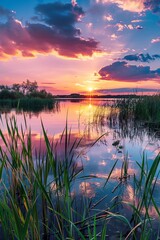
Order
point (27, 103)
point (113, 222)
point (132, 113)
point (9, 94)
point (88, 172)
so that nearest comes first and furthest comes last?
1. point (113, 222)
2. point (88, 172)
3. point (132, 113)
4. point (27, 103)
5. point (9, 94)

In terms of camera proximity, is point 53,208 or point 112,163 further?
point 112,163

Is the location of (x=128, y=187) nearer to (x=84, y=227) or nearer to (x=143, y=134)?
(x=84, y=227)

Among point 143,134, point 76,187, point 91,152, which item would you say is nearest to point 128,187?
point 76,187

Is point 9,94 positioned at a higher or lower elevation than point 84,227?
higher

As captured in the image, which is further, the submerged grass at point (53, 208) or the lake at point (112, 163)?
the lake at point (112, 163)

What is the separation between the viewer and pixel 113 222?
2.66m

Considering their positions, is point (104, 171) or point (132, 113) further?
point (132, 113)

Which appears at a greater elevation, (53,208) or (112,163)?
(53,208)

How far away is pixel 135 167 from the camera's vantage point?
482 centimetres

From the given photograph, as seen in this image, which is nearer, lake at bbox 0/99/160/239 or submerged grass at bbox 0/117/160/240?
submerged grass at bbox 0/117/160/240

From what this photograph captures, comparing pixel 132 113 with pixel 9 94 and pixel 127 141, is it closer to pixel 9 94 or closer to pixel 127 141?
pixel 127 141

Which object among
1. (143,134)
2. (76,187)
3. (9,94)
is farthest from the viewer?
(9,94)

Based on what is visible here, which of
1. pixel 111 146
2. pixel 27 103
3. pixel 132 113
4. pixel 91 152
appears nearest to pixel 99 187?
pixel 91 152

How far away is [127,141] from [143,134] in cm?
141
